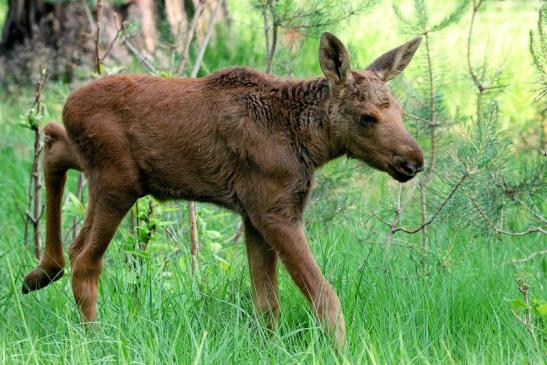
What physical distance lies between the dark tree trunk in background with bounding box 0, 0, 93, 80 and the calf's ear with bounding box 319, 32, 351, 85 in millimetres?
5813

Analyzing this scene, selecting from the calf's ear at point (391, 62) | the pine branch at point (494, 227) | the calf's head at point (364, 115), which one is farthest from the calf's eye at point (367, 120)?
the pine branch at point (494, 227)

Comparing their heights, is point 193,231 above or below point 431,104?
below

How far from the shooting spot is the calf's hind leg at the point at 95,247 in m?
5.02

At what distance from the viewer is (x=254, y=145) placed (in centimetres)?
489

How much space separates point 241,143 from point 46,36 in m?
6.36

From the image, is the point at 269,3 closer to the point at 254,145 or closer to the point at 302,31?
the point at 302,31

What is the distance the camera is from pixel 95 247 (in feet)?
16.7

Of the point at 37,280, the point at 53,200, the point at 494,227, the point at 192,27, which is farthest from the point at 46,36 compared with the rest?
the point at 494,227

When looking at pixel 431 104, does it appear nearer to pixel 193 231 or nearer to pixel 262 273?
pixel 193 231

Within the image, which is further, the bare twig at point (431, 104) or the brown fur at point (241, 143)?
the bare twig at point (431, 104)

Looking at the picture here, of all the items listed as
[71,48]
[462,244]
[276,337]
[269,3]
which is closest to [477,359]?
[276,337]

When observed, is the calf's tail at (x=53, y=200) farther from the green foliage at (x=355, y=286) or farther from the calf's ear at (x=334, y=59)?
the calf's ear at (x=334, y=59)

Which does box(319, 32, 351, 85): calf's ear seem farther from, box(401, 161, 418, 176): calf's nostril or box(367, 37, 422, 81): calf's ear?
box(401, 161, 418, 176): calf's nostril

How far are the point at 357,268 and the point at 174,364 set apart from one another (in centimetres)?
162
